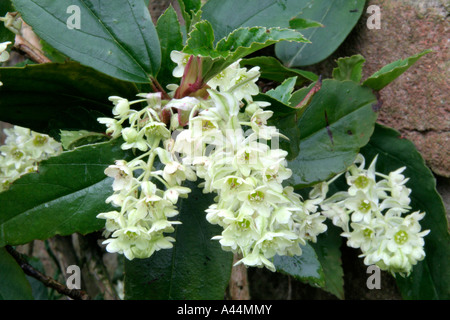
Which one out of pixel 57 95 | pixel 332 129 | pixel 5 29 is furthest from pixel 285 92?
pixel 5 29

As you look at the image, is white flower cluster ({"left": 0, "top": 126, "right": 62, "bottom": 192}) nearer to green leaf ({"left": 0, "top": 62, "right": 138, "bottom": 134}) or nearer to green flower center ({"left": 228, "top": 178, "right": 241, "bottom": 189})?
green leaf ({"left": 0, "top": 62, "right": 138, "bottom": 134})

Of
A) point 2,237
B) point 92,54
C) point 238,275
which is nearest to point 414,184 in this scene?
point 238,275

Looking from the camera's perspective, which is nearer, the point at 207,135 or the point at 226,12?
the point at 207,135

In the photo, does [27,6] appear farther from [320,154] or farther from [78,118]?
[320,154]

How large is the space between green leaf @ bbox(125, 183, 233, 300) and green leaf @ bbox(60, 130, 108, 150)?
240 millimetres

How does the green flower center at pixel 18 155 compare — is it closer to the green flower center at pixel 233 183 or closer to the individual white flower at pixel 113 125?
the individual white flower at pixel 113 125

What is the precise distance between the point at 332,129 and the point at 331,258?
327 millimetres

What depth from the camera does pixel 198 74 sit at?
0.85 metres

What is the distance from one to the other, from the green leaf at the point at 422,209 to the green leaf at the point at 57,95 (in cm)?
59

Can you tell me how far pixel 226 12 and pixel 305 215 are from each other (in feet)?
1.55

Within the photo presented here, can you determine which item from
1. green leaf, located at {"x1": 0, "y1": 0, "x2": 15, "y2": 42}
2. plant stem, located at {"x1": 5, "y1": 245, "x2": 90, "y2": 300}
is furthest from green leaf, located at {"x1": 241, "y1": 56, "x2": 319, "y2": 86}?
plant stem, located at {"x1": 5, "y1": 245, "x2": 90, "y2": 300}

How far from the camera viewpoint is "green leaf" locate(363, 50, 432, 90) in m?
0.89

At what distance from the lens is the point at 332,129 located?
0.99 m
